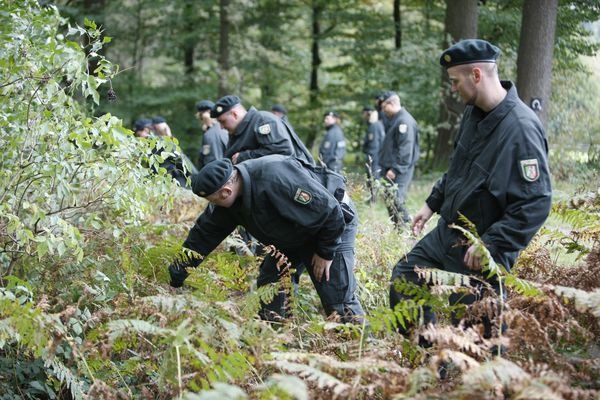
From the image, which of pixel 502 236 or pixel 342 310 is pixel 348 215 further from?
pixel 502 236

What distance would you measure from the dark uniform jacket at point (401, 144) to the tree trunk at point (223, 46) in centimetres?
1180

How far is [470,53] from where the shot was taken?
436 cm

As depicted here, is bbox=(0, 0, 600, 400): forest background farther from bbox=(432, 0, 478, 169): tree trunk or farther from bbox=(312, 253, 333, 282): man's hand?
bbox=(432, 0, 478, 169): tree trunk

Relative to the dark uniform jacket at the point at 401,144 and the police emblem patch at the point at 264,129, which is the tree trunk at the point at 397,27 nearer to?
the dark uniform jacket at the point at 401,144

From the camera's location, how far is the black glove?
5.48m

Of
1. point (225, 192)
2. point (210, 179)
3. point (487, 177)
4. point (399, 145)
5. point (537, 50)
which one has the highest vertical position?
point (487, 177)

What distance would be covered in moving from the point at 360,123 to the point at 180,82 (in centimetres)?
645

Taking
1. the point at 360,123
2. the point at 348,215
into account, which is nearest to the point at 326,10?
the point at 360,123

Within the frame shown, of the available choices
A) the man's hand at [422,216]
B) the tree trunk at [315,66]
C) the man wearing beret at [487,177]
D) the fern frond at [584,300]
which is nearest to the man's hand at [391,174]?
the man's hand at [422,216]

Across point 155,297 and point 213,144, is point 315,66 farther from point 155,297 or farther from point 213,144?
point 155,297

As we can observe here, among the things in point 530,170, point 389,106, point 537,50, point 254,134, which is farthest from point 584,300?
point 537,50

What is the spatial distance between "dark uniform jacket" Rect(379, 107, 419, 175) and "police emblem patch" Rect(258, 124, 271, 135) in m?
4.16

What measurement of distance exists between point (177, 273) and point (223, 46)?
18700mm

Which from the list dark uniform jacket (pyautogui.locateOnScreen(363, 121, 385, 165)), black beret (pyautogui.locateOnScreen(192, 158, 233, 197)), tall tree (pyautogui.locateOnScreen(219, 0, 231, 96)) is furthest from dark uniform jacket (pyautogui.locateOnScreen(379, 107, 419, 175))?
tall tree (pyautogui.locateOnScreen(219, 0, 231, 96))
